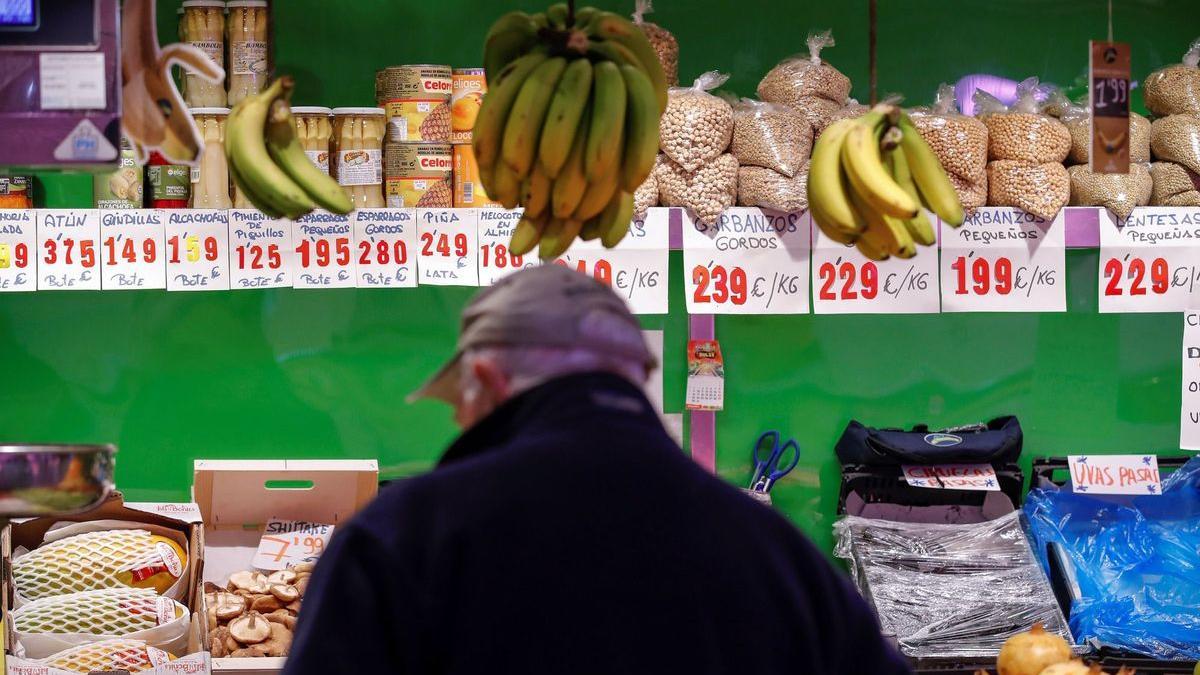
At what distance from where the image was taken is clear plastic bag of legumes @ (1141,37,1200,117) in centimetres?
360

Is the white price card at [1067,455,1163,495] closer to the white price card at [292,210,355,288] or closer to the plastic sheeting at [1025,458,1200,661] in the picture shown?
the plastic sheeting at [1025,458,1200,661]

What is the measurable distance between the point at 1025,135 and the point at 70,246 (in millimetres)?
2312

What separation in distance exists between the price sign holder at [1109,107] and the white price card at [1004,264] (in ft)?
2.90

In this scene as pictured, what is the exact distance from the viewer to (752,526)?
173 cm

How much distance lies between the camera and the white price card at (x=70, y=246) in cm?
343

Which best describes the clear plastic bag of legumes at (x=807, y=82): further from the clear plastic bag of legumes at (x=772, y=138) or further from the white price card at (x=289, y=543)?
the white price card at (x=289, y=543)

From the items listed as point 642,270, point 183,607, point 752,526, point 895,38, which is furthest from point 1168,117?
point 183,607

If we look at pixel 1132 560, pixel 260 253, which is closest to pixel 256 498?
pixel 260 253

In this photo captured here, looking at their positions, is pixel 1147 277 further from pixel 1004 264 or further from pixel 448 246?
pixel 448 246

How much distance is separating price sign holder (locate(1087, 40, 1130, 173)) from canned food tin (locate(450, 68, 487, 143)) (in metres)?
1.46

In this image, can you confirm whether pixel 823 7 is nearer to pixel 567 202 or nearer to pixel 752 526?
pixel 567 202

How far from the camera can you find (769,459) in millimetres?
4020

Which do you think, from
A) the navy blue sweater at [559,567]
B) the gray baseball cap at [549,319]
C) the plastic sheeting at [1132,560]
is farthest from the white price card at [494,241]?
the navy blue sweater at [559,567]

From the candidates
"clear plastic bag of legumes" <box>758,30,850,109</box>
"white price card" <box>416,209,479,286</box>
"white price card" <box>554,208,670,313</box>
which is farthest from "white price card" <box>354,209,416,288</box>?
"clear plastic bag of legumes" <box>758,30,850,109</box>
